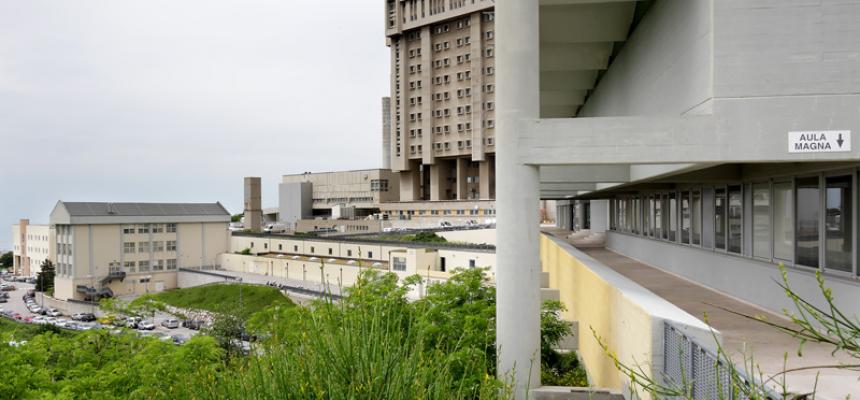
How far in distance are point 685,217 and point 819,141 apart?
9005 millimetres

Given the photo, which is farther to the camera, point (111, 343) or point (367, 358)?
point (111, 343)

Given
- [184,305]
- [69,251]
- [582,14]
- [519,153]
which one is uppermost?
[582,14]

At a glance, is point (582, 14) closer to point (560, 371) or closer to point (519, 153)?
point (519, 153)

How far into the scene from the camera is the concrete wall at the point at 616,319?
5910 millimetres

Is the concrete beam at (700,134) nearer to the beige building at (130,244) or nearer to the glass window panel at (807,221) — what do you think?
the glass window panel at (807,221)

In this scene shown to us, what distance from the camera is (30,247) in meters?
96.4

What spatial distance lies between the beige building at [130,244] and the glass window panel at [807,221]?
67.6 metres

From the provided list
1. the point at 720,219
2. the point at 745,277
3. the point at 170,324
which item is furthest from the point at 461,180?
the point at 745,277

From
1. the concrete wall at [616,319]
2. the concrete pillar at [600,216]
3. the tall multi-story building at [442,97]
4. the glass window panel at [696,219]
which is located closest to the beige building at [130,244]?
the tall multi-story building at [442,97]

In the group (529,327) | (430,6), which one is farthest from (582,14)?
(430,6)

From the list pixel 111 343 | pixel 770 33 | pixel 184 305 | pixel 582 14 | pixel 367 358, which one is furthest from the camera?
pixel 184 305

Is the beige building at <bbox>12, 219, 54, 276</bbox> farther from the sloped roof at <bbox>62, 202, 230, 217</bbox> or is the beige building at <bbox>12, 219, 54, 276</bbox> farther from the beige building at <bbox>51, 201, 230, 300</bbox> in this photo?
the beige building at <bbox>51, 201, 230, 300</bbox>

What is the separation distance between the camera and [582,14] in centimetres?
1183

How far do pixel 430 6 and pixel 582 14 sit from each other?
8510 cm
